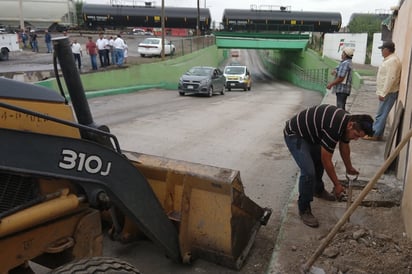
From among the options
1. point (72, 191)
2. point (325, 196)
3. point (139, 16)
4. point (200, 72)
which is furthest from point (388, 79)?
point (139, 16)

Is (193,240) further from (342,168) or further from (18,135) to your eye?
(342,168)

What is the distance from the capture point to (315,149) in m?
5.08

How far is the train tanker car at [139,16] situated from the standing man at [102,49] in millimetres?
31284

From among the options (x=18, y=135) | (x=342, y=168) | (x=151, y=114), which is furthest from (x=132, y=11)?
(x=18, y=135)

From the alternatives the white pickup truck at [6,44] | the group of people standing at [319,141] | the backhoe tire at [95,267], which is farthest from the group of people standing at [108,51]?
the backhoe tire at [95,267]

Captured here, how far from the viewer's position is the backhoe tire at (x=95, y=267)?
2.68 m

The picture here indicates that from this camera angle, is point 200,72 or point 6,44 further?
point 6,44

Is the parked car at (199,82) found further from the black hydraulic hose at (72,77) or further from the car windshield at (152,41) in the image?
the black hydraulic hose at (72,77)

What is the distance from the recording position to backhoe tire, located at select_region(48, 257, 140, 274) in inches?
105

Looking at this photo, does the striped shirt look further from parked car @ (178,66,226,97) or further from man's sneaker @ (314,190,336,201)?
parked car @ (178,66,226,97)

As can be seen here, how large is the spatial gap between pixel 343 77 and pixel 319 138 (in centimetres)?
554

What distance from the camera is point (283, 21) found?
170 feet

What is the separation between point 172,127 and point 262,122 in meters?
3.13

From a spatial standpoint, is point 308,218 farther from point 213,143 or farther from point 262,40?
point 262,40
